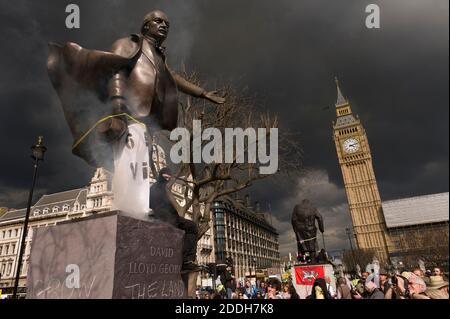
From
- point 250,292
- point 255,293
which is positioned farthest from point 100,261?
point 250,292

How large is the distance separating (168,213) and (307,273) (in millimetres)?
10083

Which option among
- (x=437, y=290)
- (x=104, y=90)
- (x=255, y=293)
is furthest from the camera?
(x=255, y=293)

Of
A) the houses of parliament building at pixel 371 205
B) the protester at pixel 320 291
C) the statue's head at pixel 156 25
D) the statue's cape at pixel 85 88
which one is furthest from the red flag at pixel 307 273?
the houses of parliament building at pixel 371 205

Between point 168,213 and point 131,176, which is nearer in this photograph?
point 131,176

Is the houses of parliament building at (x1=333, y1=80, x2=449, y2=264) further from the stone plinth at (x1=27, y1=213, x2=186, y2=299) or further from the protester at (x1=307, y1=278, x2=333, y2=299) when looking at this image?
the stone plinth at (x1=27, y1=213, x2=186, y2=299)

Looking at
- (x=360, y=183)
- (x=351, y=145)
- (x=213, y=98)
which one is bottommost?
(x=213, y=98)

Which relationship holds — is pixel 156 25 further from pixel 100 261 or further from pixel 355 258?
pixel 355 258

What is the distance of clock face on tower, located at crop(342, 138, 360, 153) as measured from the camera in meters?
98.4

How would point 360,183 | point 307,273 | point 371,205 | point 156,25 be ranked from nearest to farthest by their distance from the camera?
point 156,25 → point 307,273 → point 371,205 → point 360,183

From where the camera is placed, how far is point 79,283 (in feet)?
8.12

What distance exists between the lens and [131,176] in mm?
3105

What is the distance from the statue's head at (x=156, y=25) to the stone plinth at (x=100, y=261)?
2.60m

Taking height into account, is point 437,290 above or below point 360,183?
below

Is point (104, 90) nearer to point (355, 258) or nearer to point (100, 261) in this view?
point (100, 261)
